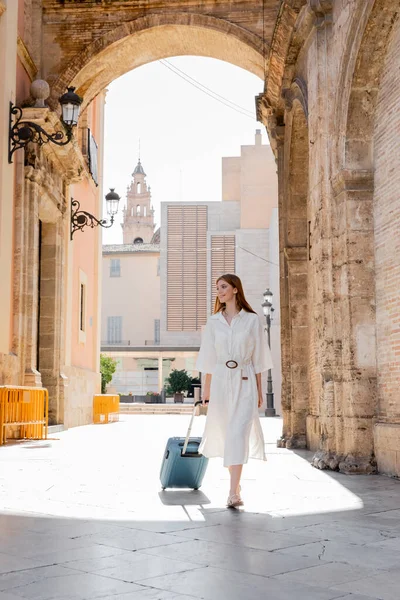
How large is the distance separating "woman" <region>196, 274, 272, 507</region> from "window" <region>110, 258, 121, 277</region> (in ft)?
184

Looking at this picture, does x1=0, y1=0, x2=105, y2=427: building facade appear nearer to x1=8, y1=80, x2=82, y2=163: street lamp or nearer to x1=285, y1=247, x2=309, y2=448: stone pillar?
x1=8, y1=80, x2=82, y2=163: street lamp

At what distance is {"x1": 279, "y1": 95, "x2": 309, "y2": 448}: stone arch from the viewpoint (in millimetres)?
12742

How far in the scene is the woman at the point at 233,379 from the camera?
19.5ft

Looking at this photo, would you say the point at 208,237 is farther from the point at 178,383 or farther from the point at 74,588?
the point at 74,588

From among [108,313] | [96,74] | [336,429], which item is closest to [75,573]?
[336,429]

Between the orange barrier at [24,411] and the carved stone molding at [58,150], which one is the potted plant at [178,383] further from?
the orange barrier at [24,411]

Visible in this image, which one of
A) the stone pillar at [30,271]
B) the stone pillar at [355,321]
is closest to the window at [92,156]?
the stone pillar at [30,271]

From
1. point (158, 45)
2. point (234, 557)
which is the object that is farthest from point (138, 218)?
point (234, 557)

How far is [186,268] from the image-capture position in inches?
2094

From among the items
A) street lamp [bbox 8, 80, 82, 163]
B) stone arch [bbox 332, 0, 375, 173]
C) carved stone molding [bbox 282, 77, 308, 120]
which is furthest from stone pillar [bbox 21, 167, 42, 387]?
stone arch [bbox 332, 0, 375, 173]

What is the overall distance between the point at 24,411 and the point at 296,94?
6729mm

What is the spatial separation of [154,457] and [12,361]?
13.6 feet

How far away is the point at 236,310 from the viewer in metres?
6.24

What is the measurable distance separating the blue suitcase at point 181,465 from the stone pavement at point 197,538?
14cm
